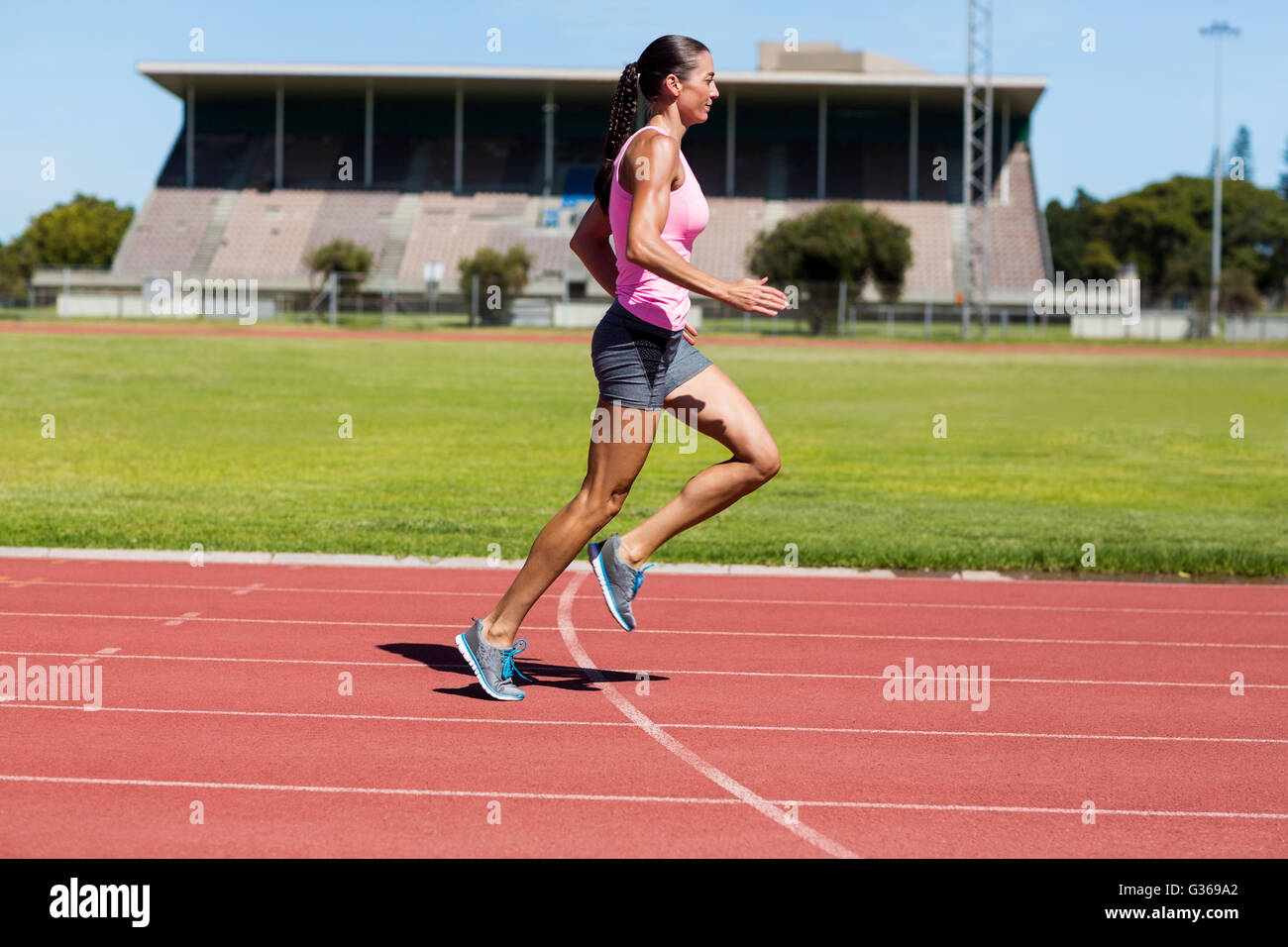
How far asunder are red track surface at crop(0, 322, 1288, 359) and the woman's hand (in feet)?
132

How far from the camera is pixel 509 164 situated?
78.6 m

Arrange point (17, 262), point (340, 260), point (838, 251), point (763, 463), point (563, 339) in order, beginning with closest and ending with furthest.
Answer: point (763, 463) < point (563, 339) < point (838, 251) < point (340, 260) < point (17, 262)

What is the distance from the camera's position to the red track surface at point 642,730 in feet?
14.7

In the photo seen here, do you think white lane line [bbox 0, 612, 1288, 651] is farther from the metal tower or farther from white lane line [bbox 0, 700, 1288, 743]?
the metal tower

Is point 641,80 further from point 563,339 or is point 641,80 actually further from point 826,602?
→ point 563,339

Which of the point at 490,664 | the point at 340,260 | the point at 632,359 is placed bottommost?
the point at 490,664

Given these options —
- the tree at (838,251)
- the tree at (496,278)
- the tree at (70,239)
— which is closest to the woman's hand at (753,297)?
the tree at (496,278)

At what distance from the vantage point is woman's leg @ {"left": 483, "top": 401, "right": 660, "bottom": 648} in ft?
18.8

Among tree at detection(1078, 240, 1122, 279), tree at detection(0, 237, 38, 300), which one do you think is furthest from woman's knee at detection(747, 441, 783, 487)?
tree at detection(1078, 240, 1122, 279)

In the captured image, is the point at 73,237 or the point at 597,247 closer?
the point at 597,247

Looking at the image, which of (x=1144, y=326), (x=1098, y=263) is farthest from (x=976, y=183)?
(x=1098, y=263)

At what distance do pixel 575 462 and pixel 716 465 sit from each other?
1195cm
